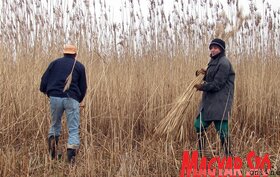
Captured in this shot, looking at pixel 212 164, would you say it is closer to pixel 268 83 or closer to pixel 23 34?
pixel 268 83

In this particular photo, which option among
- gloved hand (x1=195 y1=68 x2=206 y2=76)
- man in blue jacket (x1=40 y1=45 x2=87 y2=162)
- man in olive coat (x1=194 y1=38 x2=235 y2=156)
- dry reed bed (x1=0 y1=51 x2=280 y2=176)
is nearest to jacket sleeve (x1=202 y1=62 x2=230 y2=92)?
man in olive coat (x1=194 y1=38 x2=235 y2=156)

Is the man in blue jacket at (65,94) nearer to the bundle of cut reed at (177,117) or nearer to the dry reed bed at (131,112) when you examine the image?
the dry reed bed at (131,112)

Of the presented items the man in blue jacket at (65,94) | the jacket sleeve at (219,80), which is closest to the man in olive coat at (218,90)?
the jacket sleeve at (219,80)

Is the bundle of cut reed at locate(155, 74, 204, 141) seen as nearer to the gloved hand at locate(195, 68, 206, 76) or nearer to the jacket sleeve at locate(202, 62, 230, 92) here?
the gloved hand at locate(195, 68, 206, 76)

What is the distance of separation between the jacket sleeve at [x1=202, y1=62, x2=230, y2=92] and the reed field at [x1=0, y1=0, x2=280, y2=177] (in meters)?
0.49

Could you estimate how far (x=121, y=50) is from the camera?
16.1ft

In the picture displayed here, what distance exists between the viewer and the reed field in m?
3.96

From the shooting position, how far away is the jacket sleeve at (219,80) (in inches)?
148

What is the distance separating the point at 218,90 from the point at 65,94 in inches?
56.8

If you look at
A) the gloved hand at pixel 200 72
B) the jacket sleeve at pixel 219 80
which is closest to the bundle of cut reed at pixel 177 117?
the gloved hand at pixel 200 72

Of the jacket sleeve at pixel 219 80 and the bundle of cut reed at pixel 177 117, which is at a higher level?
the jacket sleeve at pixel 219 80

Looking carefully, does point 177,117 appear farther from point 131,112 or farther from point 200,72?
point 131,112

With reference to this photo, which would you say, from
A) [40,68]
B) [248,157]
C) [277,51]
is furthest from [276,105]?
[40,68]

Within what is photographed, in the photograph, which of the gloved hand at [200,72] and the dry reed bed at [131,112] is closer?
the dry reed bed at [131,112]
